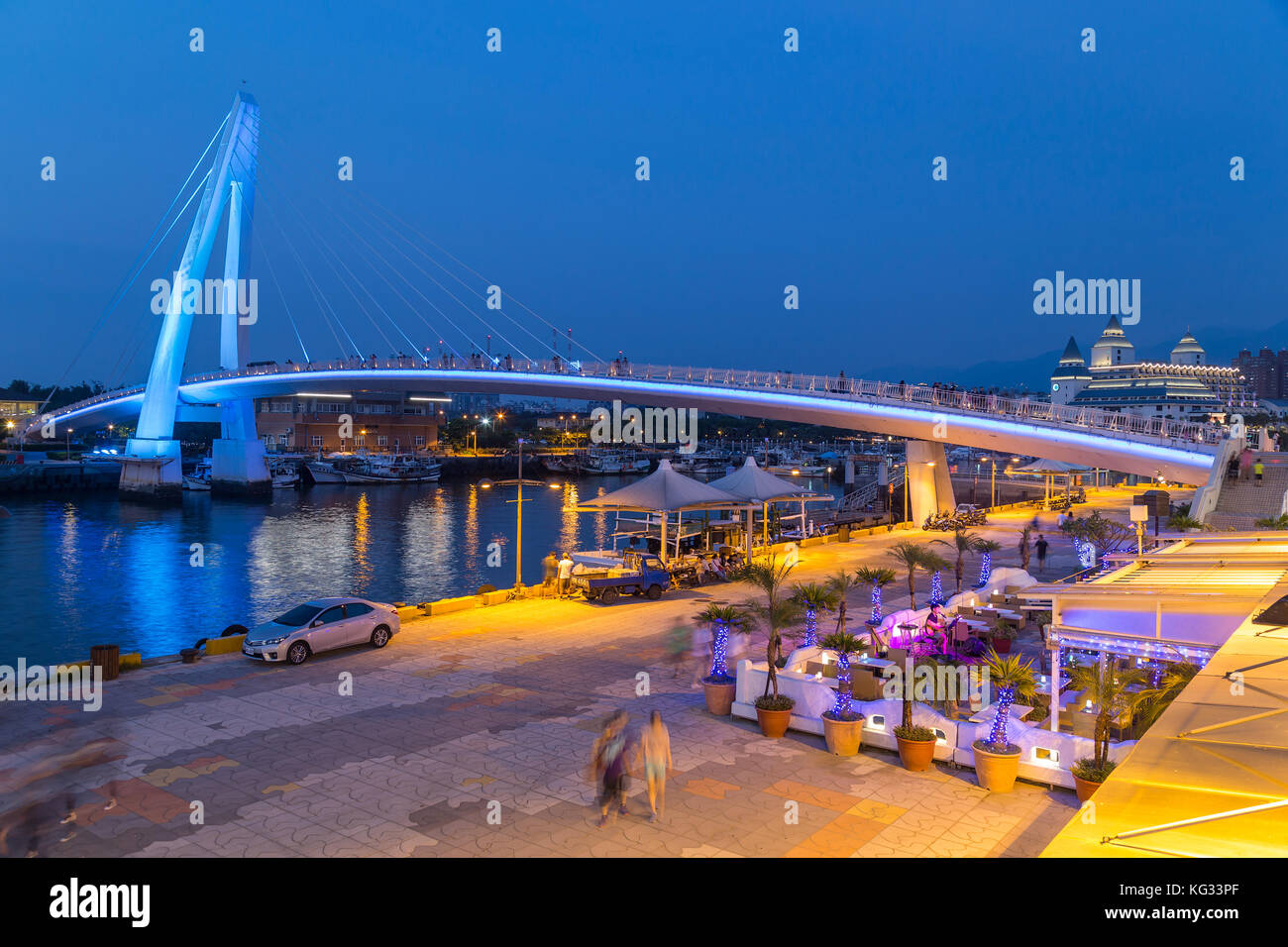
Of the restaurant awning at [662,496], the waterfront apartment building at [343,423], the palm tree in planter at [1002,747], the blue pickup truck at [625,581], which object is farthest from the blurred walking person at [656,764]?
the waterfront apartment building at [343,423]

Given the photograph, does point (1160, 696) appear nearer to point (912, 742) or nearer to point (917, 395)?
point (912, 742)

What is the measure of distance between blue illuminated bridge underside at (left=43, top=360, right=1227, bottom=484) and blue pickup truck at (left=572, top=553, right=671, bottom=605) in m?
15.6

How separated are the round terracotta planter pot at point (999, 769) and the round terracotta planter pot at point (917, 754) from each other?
552mm

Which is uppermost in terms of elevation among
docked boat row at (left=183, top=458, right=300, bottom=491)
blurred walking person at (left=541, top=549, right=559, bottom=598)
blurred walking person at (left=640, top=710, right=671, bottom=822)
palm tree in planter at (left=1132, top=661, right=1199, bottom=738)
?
palm tree in planter at (left=1132, top=661, right=1199, bottom=738)

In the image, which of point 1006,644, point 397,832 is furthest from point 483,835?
point 1006,644

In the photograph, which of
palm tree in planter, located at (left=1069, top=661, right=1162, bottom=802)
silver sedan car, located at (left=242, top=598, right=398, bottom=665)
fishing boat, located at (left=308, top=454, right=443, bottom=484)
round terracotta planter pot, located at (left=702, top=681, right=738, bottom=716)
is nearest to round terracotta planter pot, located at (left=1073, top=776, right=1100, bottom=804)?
palm tree in planter, located at (left=1069, top=661, right=1162, bottom=802)

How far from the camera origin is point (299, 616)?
42.6ft

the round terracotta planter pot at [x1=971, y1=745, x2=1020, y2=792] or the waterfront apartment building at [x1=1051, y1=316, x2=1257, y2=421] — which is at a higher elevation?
the waterfront apartment building at [x1=1051, y1=316, x2=1257, y2=421]

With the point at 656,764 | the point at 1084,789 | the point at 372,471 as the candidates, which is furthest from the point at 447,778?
the point at 372,471

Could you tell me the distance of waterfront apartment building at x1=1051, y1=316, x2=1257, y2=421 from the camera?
111375mm

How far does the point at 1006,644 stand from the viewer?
11.7 m

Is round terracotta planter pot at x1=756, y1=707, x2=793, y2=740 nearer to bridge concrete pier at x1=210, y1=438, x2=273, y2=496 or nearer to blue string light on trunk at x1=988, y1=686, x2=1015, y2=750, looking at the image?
blue string light on trunk at x1=988, y1=686, x2=1015, y2=750

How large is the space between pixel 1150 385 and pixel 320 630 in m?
128

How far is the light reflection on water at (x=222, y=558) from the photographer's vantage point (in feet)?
→ 75.0
